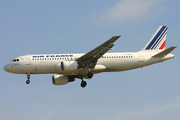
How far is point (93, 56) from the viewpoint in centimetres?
3597

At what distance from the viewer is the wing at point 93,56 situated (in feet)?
111

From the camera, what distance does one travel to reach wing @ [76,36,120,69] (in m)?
33.9

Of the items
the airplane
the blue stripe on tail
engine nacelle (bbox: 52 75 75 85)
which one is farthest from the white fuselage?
engine nacelle (bbox: 52 75 75 85)

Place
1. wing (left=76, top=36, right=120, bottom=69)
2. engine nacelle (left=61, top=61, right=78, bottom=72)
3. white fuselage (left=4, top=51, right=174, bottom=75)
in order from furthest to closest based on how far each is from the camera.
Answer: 1. white fuselage (left=4, top=51, right=174, bottom=75)
2. engine nacelle (left=61, top=61, right=78, bottom=72)
3. wing (left=76, top=36, right=120, bottom=69)

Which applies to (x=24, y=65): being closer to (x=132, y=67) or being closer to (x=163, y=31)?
(x=132, y=67)

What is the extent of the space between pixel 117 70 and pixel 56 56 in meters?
7.59

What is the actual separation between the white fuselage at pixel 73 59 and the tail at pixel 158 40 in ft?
7.21

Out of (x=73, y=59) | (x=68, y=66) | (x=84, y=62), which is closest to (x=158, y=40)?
(x=84, y=62)

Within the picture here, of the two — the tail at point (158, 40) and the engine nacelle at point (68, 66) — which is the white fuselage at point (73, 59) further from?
the tail at point (158, 40)

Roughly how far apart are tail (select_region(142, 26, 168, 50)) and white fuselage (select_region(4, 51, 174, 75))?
2.20 metres

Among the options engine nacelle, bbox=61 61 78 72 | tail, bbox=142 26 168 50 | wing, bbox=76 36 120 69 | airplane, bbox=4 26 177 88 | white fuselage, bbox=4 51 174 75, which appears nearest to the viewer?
wing, bbox=76 36 120 69

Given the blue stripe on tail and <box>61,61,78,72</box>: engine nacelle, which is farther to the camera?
the blue stripe on tail

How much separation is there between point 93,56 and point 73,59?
2.82 m

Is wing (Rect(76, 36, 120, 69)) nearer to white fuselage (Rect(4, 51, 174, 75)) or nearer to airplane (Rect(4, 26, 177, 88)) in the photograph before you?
airplane (Rect(4, 26, 177, 88))
